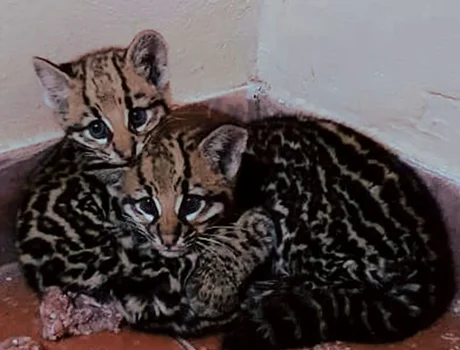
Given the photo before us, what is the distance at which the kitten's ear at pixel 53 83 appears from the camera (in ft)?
8.63

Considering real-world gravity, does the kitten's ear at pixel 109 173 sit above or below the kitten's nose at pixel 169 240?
above

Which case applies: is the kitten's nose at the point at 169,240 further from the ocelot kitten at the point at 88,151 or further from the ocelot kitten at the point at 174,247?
the ocelot kitten at the point at 88,151

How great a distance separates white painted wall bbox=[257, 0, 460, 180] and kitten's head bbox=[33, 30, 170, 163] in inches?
18.1

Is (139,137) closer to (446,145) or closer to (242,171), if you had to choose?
(242,171)

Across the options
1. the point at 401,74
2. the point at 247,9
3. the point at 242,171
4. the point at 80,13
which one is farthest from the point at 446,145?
the point at 80,13

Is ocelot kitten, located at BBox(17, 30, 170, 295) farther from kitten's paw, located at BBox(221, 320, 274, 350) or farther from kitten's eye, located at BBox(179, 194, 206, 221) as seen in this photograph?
kitten's paw, located at BBox(221, 320, 274, 350)

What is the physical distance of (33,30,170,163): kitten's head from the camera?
2.63m

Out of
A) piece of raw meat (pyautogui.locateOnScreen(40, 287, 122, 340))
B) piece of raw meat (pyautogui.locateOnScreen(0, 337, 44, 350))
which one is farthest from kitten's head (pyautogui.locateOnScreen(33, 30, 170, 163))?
piece of raw meat (pyautogui.locateOnScreen(0, 337, 44, 350))

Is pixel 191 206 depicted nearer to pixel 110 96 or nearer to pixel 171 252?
pixel 171 252

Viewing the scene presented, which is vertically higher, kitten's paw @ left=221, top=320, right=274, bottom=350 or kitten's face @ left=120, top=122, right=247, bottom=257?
kitten's face @ left=120, top=122, right=247, bottom=257

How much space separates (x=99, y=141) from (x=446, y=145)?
783 mm

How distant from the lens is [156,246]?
2.59 meters

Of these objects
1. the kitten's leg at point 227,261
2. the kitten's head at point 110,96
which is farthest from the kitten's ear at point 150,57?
the kitten's leg at point 227,261

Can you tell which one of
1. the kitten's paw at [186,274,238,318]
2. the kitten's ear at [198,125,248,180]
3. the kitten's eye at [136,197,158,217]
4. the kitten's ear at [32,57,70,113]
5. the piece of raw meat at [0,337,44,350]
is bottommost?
the piece of raw meat at [0,337,44,350]
